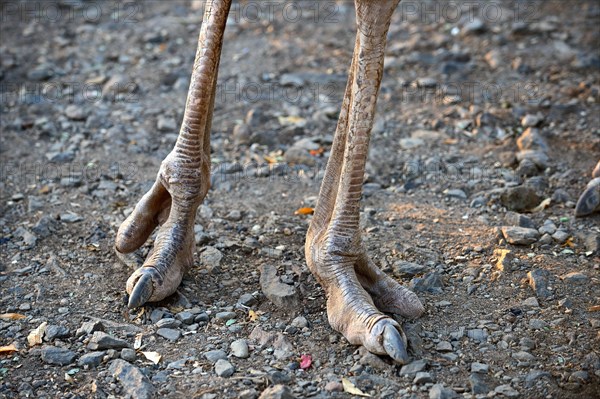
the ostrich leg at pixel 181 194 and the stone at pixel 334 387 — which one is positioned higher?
the ostrich leg at pixel 181 194

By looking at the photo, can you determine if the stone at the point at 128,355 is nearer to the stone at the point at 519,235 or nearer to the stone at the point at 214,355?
the stone at the point at 214,355

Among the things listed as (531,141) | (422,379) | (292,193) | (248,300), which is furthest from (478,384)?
(531,141)

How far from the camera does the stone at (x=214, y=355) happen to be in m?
4.09

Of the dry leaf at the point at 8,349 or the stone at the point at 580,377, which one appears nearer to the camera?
the stone at the point at 580,377

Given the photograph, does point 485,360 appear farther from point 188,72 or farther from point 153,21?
point 153,21

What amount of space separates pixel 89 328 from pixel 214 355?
0.65 metres

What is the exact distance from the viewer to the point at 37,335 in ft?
14.1

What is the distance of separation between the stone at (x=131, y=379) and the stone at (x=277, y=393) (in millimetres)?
499

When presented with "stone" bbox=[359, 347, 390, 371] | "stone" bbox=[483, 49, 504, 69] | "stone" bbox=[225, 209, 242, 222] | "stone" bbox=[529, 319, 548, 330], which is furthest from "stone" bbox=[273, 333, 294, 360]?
"stone" bbox=[483, 49, 504, 69]

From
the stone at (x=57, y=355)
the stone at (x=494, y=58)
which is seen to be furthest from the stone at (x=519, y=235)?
the stone at (x=494, y=58)

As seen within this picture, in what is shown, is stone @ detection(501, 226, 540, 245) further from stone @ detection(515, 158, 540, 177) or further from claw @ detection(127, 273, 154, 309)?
claw @ detection(127, 273, 154, 309)

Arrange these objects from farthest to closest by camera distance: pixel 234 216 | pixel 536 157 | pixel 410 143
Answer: pixel 410 143 → pixel 536 157 → pixel 234 216

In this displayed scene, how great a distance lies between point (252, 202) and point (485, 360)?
2.21 m

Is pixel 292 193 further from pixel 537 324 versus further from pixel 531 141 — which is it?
pixel 537 324
